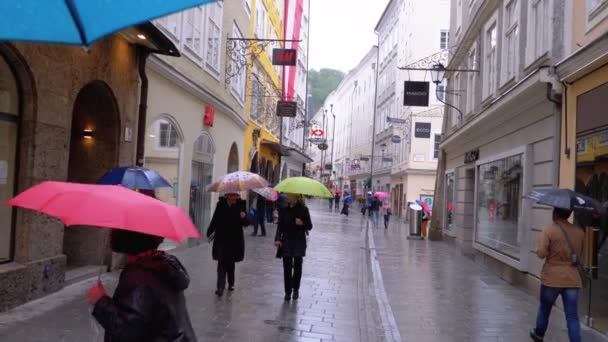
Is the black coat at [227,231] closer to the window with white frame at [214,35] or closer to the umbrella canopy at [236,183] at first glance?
the umbrella canopy at [236,183]

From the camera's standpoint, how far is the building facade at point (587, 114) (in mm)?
8055

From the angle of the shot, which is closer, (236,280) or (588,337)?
(588,337)

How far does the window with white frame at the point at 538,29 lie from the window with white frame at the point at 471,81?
5.47 meters

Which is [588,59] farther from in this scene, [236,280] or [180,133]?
[180,133]

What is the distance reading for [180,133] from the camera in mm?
14422

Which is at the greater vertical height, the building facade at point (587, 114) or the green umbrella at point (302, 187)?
the building facade at point (587, 114)

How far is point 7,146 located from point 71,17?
6.10 meters

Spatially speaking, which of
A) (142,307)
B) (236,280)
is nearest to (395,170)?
(236,280)

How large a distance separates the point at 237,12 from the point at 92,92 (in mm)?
10922

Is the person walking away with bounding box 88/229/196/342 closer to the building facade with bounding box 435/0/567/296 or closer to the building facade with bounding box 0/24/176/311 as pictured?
the building facade with bounding box 0/24/176/311

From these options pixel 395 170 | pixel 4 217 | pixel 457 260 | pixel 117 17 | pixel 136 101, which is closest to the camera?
pixel 117 17

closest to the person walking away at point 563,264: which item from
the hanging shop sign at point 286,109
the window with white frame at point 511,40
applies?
the window with white frame at point 511,40

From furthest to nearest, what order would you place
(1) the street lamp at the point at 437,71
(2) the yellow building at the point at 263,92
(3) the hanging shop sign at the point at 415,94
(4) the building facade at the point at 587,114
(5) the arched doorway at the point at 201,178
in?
(2) the yellow building at the point at 263,92 → (3) the hanging shop sign at the point at 415,94 → (1) the street lamp at the point at 437,71 → (5) the arched doorway at the point at 201,178 → (4) the building facade at the point at 587,114

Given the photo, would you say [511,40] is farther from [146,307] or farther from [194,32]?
[146,307]
